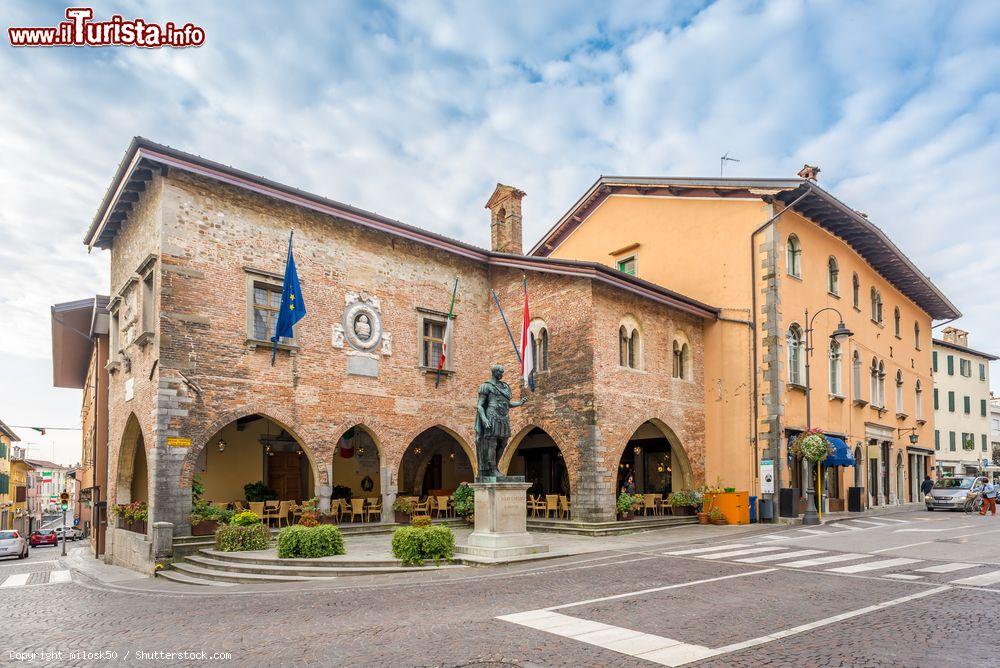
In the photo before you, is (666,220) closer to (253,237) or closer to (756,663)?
(253,237)

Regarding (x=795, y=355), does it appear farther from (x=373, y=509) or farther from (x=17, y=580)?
(x=17, y=580)

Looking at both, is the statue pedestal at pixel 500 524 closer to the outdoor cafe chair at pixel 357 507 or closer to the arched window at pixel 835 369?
the outdoor cafe chair at pixel 357 507

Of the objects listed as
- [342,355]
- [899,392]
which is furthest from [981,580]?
[899,392]

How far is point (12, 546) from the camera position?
91.1 ft

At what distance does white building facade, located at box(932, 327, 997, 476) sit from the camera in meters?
44.6

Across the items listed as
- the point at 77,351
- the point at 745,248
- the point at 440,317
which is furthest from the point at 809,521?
the point at 77,351

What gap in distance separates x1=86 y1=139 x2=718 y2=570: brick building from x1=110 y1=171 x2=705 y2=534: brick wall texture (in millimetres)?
44

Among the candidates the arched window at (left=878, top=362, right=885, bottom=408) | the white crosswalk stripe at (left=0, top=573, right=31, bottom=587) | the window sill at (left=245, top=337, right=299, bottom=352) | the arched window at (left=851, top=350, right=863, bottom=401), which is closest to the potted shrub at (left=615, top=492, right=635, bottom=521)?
the window sill at (left=245, top=337, right=299, bottom=352)

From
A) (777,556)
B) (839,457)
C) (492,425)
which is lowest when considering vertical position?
(777,556)

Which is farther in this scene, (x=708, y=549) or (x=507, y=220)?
(x=507, y=220)

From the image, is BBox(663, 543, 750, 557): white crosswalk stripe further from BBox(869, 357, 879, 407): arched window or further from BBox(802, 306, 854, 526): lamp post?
BBox(869, 357, 879, 407): arched window

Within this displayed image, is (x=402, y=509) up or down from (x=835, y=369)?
down

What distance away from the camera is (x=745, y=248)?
2236 centimetres

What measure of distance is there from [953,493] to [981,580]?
1927 cm
